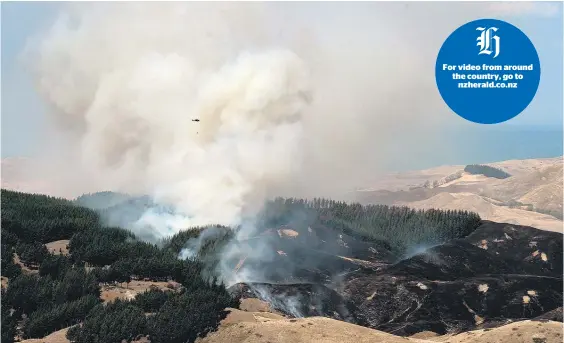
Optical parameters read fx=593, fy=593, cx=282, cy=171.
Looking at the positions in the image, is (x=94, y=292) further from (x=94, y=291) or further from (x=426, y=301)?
(x=426, y=301)

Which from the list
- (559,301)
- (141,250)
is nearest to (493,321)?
(559,301)

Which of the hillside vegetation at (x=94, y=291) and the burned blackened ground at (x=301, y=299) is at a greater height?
the hillside vegetation at (x=94, y=291)

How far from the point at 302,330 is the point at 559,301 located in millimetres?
103038

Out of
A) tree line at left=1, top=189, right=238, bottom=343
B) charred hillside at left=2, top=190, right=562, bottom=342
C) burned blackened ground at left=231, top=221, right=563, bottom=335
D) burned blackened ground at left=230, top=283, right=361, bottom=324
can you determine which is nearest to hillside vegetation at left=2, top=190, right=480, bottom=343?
tree line at left=1, top=189, right=238, bottom=343

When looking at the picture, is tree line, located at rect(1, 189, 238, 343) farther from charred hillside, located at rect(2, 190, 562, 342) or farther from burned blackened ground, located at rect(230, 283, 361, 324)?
burned blackened ground, located at rect(230, 283, 361, 324)

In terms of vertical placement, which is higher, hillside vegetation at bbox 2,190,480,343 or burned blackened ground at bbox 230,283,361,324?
hillside vegetation at bbox 2,190,480,343

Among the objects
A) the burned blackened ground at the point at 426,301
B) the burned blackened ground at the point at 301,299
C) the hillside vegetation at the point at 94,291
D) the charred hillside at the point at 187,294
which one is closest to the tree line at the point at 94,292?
the hillside vegetation at the point at 94,291

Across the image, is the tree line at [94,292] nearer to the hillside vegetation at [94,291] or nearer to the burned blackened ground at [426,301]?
the hillside vegetation at [94,291]

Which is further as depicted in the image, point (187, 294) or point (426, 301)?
point (426, 301)

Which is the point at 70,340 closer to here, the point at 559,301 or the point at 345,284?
the point at 345,284

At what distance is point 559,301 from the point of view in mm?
185500

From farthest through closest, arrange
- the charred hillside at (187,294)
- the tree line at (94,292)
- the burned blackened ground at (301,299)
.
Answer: the burned blackened ground at (301,299)
the charred hillside at (187,294)
the tree line at (94,292)

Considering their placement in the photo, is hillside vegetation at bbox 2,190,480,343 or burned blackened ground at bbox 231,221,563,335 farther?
burned blackened ground at bbox 231,221,563,335

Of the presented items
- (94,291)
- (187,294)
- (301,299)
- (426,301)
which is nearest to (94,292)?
(94,291)
